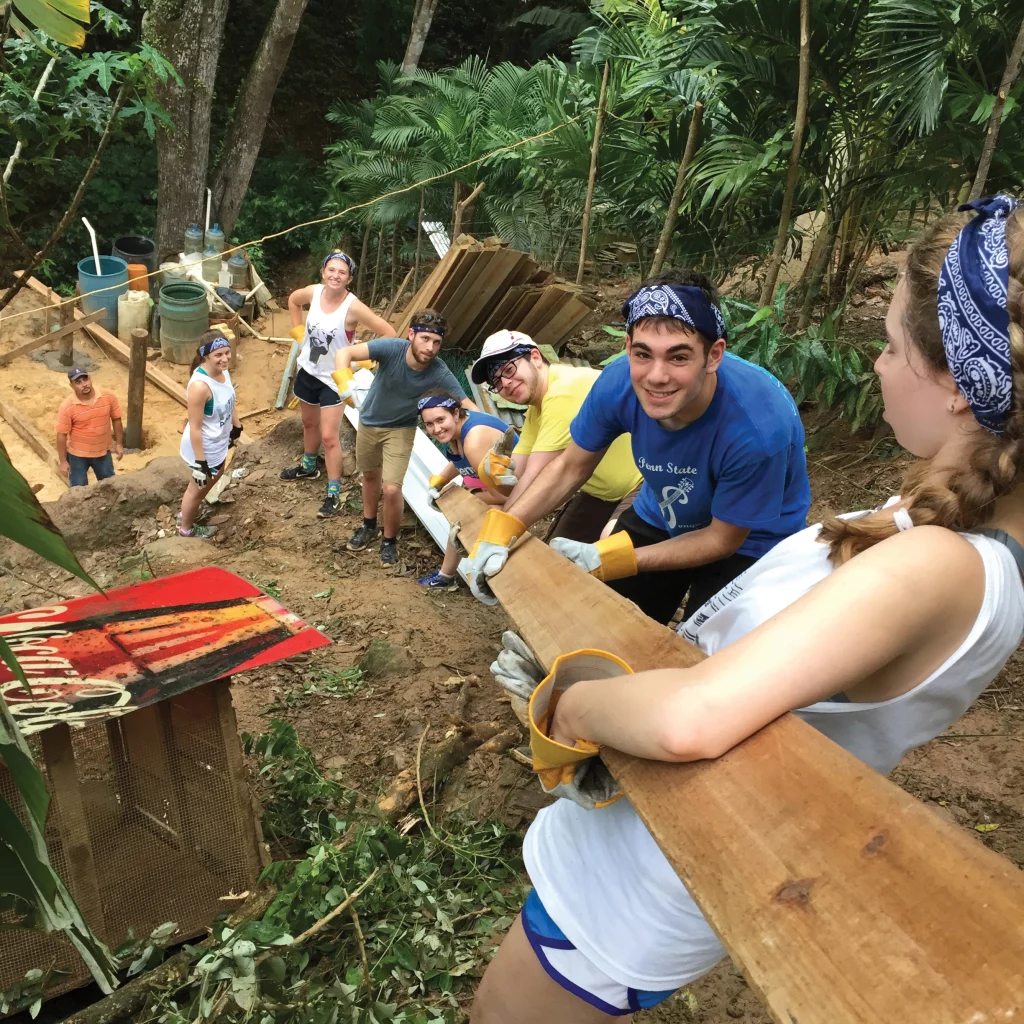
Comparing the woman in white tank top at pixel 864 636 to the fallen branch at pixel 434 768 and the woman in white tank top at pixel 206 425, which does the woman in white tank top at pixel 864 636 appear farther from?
the woman in white tank top at pixel 206 425

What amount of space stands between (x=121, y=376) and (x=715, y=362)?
10.1 meters

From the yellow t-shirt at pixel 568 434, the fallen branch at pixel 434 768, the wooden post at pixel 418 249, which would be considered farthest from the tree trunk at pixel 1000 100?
the wooden post at pixel 418 249

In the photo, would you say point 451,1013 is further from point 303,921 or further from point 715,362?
point 715,362

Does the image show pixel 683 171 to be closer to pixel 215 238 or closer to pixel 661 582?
pixel 661 582

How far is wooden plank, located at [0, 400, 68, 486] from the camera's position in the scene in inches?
327

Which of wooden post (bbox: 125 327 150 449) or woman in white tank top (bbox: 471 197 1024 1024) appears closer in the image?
woman in white tank top (bbox: 471 197 1024 1024)

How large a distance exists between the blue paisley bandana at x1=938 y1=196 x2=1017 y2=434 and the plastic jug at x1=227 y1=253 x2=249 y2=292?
41.3 ft

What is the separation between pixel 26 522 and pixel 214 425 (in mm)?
5851

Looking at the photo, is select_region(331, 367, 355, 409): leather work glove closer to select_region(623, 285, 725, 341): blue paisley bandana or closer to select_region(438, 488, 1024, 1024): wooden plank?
select_region(623, 285, 725, 341): blue paisley bandana

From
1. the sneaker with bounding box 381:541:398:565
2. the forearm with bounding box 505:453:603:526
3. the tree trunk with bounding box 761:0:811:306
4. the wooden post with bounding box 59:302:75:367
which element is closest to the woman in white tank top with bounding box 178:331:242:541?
the sneaker with bounding box 381:541:398:565

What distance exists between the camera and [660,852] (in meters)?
1.16

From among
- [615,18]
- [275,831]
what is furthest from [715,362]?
[615,18]

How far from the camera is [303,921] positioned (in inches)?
96.4

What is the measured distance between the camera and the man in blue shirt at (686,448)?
2258 millimetres
